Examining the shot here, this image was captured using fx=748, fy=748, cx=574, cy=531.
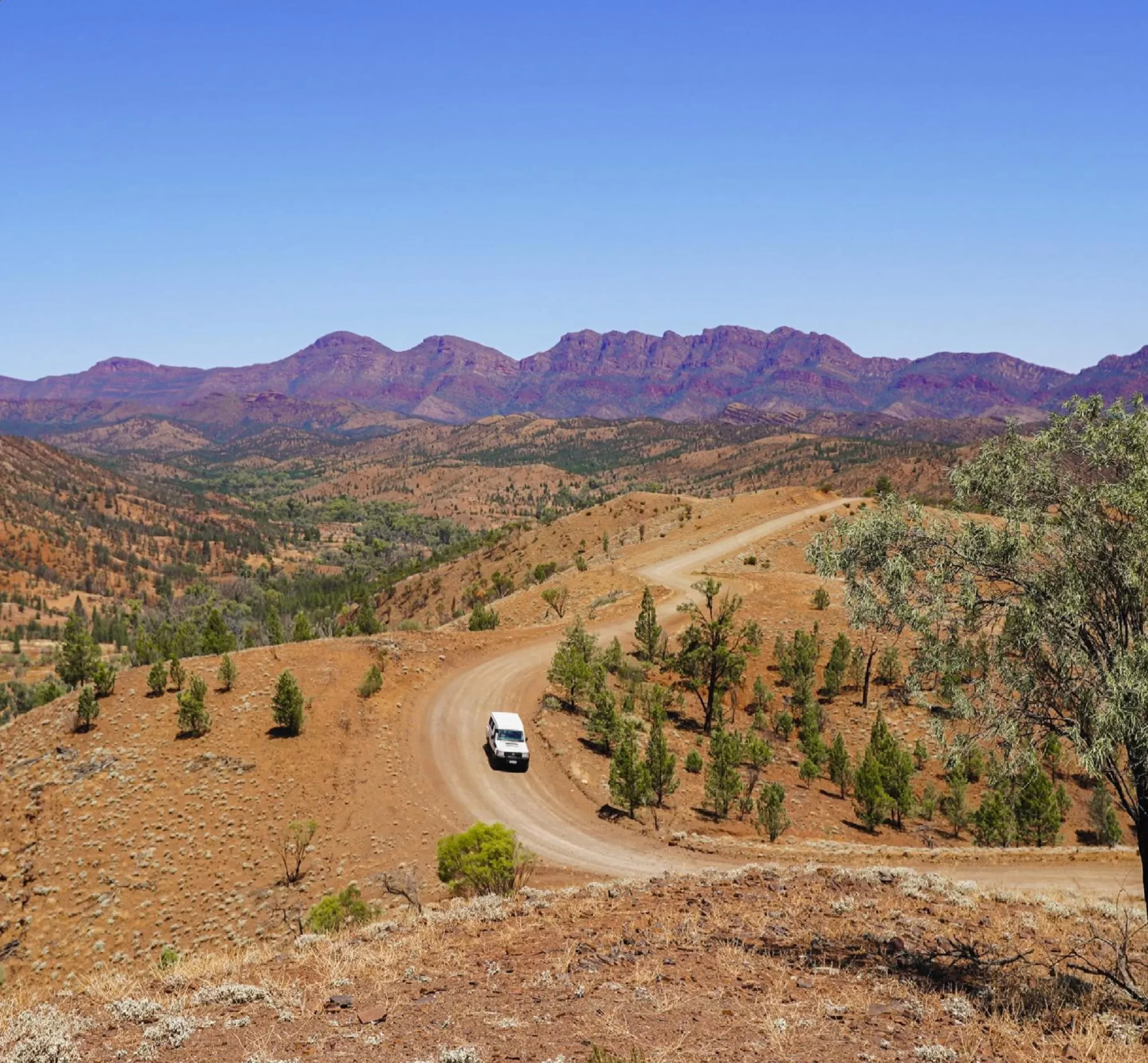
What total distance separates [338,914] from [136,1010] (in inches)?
293

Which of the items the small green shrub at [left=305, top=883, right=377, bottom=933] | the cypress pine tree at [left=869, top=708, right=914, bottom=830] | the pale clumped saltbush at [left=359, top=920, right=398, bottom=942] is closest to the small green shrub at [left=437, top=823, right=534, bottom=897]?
the small green shrub at [left=305, top=883, right=377, bottom=933]

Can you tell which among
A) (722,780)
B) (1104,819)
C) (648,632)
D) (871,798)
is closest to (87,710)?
(648,632)

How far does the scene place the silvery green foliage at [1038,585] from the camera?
10570 millimetres

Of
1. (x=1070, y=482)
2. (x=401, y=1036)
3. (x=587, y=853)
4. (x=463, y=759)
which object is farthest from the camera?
(x=463, y=759)

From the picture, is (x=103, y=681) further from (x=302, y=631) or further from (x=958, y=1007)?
(x=958, y=1007)

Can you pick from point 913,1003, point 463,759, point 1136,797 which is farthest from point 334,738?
point 1136,797

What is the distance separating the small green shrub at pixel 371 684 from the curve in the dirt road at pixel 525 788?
2.84 m

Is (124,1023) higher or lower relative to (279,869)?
higher

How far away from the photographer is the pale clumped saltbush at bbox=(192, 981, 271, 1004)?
440 inches

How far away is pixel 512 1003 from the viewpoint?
35.5 ft

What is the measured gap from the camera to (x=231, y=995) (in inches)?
447

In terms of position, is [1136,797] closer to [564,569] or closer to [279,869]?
[279,869]

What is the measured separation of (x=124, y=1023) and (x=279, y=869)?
1546 centimetres

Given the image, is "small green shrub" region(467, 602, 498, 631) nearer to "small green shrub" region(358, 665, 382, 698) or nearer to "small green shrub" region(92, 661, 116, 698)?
"small green shrub" region(358, 665, 382, 698)
